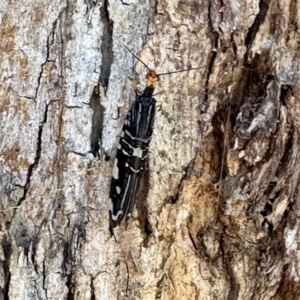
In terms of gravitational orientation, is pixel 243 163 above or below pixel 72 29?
below

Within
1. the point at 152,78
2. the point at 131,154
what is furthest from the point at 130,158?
the point at 152,78

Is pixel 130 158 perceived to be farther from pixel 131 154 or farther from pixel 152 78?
pixel 152 78

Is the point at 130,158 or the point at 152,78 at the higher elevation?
the point at 152,78

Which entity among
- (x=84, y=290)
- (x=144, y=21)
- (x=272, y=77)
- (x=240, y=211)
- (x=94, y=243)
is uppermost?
(x=144, y=21)

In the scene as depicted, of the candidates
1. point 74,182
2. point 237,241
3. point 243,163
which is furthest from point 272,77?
point 74,182

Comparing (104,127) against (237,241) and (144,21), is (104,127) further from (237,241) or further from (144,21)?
(237,241)

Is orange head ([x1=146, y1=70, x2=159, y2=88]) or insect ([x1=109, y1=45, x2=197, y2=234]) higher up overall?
orange head ([x1=146, y1=70, x2=159, y2=88])

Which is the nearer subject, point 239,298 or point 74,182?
point 74,182
